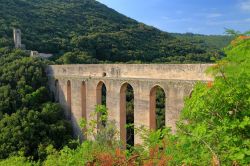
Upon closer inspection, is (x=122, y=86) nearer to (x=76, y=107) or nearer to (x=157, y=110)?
(x=157, y=110)

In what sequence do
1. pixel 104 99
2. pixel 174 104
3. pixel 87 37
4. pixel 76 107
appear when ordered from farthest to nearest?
pixel 87 37, pixel 104 99, pixel 76 107, pixel 174 104

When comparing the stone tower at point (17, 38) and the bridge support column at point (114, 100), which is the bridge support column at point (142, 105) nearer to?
the bridge support column at point (114, 100)

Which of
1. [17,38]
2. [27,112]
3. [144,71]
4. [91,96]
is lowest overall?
[27,112]

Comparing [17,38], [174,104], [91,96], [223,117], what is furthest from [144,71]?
[17,38]

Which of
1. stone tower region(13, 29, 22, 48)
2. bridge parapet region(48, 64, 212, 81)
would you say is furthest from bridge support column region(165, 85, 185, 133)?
stone tower region(13, 29, 22, 48)

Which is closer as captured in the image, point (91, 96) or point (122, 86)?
point (122, 86)

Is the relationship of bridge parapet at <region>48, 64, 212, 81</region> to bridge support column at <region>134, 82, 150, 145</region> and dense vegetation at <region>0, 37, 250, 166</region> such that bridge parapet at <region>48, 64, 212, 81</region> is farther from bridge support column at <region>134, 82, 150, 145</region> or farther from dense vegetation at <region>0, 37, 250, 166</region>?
dense vegetation at <region>0, 37, 250, 166</region>

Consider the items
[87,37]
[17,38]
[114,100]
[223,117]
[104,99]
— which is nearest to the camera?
[223,117]

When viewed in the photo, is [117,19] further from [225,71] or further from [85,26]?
[225,71]

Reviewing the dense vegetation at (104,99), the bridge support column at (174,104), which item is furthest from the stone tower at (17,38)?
the bridge support column at (174,104)
